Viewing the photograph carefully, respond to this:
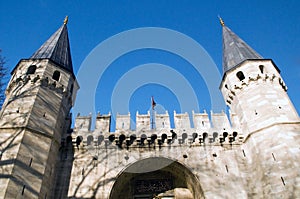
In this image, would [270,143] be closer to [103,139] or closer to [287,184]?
[287,184]

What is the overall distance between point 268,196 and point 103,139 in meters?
8.14

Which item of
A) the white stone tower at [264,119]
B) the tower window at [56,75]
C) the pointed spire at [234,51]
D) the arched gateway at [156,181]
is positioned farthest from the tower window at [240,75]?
the tower window at [56,75]

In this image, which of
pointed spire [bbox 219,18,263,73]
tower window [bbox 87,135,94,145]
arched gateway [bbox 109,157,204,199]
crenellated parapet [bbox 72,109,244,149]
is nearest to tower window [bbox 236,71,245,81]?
pointed spire [bbox 219,18,263,73]

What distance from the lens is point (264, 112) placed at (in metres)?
12.2

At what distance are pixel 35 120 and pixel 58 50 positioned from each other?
613 cm

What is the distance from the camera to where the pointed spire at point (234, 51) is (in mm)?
15422

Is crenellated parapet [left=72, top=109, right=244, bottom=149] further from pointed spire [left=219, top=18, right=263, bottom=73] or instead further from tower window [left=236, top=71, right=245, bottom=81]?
pointed spire [left=219, top=18, right=263, bottom=73]

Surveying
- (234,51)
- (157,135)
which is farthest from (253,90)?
(157,135)

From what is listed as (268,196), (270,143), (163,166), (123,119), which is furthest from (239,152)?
(123,119)

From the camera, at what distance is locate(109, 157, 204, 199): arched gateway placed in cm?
1261

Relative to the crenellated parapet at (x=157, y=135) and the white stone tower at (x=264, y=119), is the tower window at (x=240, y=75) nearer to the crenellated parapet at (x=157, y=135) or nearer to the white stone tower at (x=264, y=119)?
the white stone tower at (x=264, y=119)

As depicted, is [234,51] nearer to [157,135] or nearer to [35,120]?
[157,135]

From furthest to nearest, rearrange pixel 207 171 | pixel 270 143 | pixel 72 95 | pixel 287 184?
pixel 72 95
pixel 207 171
pixel 270 143
pixel 287 184

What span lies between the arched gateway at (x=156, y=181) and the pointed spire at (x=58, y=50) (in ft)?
24.2
